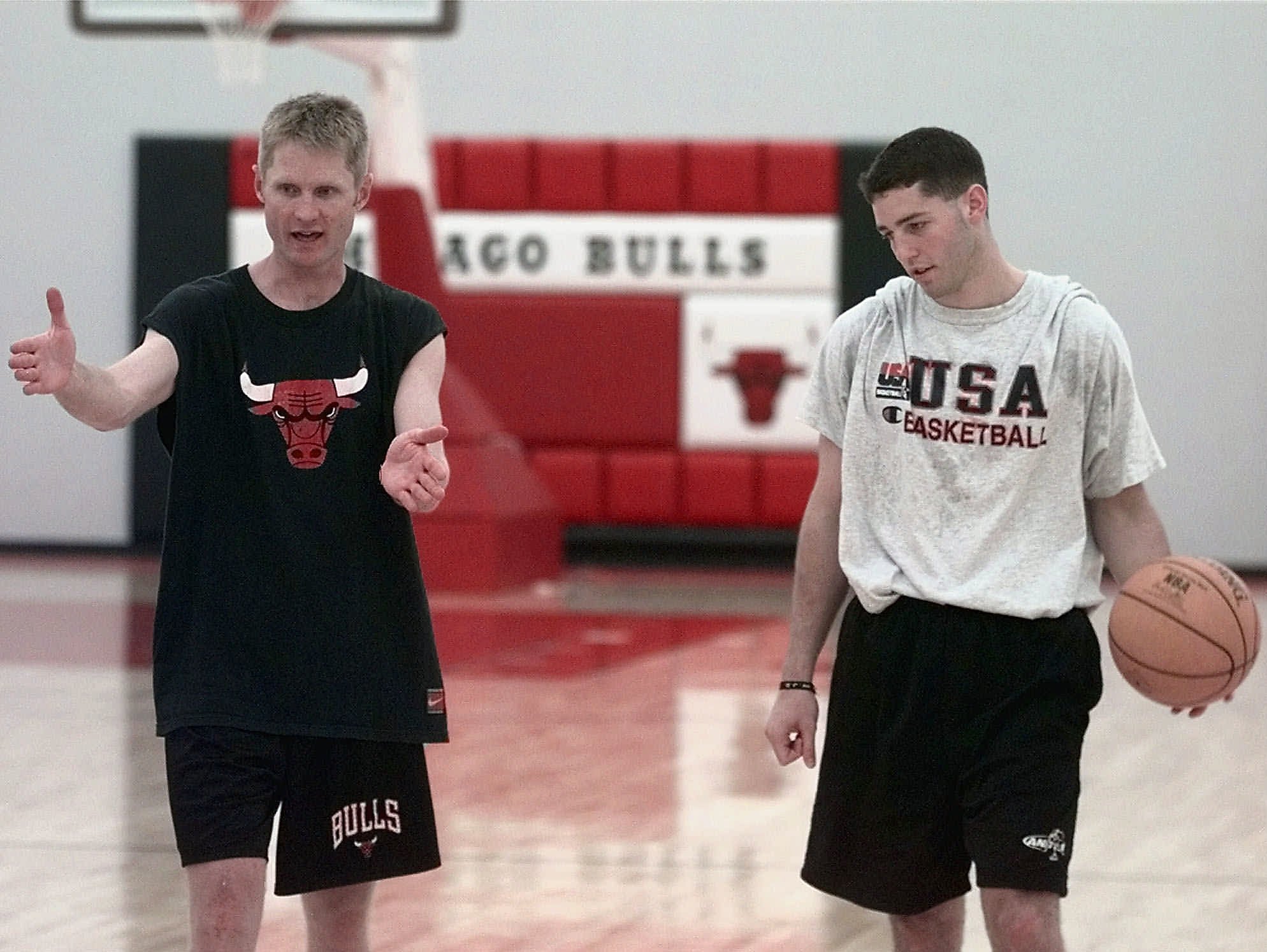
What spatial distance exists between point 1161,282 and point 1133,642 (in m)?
10.1

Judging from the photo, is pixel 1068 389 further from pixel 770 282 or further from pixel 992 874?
pixel 770 282

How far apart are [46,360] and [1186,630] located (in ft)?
5.12

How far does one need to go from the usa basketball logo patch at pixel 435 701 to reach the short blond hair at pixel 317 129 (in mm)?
710

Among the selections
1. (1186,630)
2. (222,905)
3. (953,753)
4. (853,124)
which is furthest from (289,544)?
(853,124)

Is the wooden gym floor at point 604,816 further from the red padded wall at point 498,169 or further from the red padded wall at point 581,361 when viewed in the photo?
the red padded wall at point 498,169

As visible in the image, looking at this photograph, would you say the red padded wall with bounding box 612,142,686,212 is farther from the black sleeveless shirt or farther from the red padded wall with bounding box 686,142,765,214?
the black sleeveless shirt

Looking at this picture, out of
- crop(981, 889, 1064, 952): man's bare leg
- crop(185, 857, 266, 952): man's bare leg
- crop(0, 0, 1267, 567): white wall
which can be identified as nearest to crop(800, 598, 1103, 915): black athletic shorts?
crop(981, 889, 1064, 952): man's bare leg

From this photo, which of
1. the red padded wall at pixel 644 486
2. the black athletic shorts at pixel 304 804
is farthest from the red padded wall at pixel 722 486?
the black athletic shorts at pixel 304 804

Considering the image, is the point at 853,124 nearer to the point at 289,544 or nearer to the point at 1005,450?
the point at 1005,450

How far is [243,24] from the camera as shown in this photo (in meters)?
10.5

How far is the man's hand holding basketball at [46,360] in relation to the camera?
87.8 inches

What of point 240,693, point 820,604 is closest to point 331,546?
point 240,693

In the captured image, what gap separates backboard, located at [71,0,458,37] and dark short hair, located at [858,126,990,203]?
8.00 metres

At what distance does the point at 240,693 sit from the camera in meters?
2.46
